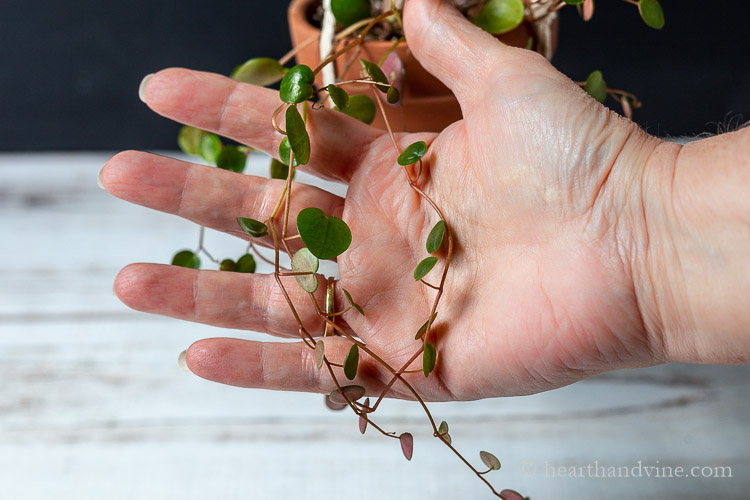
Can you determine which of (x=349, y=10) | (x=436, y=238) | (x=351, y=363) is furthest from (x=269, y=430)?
(x=349, y=10)

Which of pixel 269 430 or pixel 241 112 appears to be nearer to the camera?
pixel 241 112

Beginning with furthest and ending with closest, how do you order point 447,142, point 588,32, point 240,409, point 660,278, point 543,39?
1. point 588,32
2. point 240,409
3. point 543,39
4. point 447,142
5. point 660,278

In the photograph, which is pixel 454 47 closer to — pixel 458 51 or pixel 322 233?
pixel 458 51

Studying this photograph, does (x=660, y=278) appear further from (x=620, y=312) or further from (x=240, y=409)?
(x=240, y=409)

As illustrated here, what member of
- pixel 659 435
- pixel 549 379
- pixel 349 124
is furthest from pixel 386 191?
pixel 659 435

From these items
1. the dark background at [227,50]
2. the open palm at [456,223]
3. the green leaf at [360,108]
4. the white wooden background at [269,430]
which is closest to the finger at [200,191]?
the open palm at [456,223]
